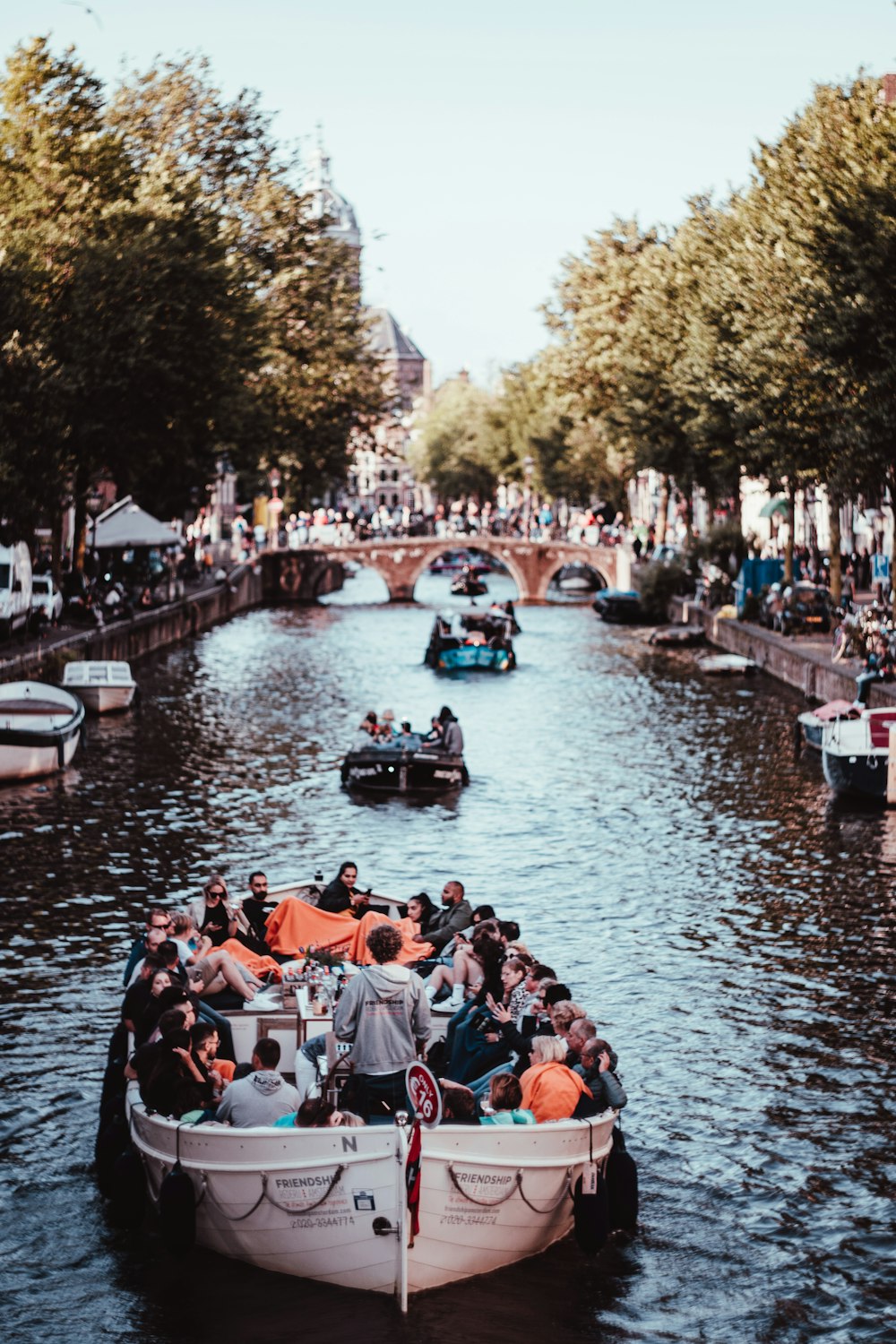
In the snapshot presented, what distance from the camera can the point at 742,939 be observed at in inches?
1083

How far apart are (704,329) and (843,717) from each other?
24.9m

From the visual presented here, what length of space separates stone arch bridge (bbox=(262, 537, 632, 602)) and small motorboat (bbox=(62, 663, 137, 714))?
5157 cm

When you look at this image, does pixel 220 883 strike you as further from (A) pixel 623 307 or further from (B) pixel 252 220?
(A) pixel 623 307

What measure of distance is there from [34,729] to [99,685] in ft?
32.5

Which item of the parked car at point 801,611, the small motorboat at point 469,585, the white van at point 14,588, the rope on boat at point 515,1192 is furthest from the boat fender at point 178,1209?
the small motorboat at point 469,585

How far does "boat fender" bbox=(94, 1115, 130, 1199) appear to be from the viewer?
56.9 feet

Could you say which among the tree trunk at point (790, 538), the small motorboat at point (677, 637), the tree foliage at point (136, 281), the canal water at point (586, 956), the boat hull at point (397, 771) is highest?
the tree foliage at point (136, 281)

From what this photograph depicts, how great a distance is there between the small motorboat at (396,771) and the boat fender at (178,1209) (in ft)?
79.4

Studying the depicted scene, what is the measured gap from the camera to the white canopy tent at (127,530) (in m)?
68.4

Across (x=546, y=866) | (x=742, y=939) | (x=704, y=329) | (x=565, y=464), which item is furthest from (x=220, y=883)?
(x=565, y=464)

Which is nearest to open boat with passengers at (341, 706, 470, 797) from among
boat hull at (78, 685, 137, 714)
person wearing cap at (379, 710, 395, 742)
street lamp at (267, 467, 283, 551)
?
person wearing cap at (379, 710, 395, 742)

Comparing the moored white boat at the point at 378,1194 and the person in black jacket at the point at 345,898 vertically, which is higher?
the person in black jacket at the point at 345,898

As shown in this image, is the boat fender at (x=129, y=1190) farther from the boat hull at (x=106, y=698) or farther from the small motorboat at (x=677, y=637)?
the small motorboat at (x=677, y=637)

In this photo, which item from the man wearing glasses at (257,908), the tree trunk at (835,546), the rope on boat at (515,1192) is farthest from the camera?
the tree trunk at (835,546)
